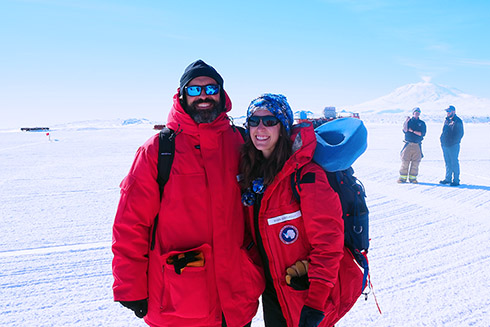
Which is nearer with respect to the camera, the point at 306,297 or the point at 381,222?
the point at 306,297

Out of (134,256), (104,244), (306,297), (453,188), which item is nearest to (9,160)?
(104,244)

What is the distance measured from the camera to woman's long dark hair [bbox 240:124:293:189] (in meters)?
1.65

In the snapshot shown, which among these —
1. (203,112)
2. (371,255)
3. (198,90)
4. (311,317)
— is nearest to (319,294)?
(311,317)

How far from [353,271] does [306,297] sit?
310 mm

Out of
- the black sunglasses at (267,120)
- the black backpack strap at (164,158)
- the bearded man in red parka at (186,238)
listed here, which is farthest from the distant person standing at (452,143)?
the black backpack strap at (164,158)

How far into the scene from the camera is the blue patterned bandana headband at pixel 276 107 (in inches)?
69.1

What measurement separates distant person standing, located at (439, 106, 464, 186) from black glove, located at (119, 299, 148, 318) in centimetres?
699

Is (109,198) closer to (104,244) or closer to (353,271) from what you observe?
(104,244)

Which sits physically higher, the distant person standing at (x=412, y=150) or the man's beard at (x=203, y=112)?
the man's beard at (x=203, y=112)

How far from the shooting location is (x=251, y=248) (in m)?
1.78

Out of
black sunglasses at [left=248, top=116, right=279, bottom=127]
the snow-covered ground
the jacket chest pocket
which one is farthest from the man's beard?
the snow-covered ground

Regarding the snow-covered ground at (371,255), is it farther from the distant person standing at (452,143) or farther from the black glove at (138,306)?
the black glove at (138,306)

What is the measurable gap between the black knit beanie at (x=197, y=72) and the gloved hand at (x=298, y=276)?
111 centimetres

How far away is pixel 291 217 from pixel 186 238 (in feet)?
1.83
